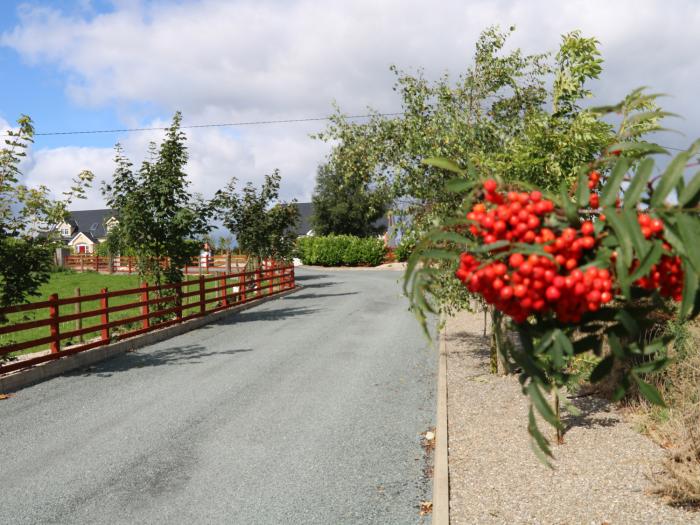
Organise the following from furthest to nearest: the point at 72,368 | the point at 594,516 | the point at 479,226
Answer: the point at 72,368 < the point at 594,516 < the point at 479,226

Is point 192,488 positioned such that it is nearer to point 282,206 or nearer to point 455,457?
point 455,457

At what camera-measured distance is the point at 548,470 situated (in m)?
5.76

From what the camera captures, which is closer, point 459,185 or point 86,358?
point 459,185

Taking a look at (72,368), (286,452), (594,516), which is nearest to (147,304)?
(72,368)

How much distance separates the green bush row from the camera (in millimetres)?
49719

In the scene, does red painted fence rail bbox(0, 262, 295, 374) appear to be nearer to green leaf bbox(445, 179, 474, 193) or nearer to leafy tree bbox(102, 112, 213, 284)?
leafy tree bbox(102, 112, 213, 284)

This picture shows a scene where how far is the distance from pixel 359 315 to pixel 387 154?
9.33 metres

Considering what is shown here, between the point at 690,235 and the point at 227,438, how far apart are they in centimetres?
648

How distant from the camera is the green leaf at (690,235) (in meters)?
1.65

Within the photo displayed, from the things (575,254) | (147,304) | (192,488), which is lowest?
(192,488)

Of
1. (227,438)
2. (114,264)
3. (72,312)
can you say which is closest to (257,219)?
(72,312)

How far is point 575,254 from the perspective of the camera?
1808 millimetres

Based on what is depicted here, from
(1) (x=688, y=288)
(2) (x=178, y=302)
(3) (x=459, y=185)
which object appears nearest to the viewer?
(1) (x=688, y=288)

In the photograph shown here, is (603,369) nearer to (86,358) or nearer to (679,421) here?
(679,421)
